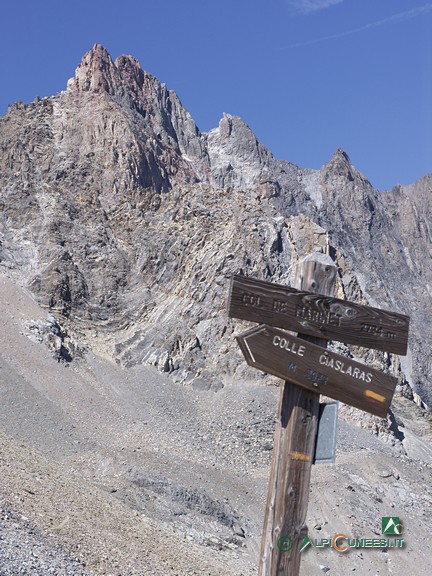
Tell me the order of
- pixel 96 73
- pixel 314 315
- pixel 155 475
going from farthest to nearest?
pixel 96 73 → pixel 155 475 → pixel 314 315

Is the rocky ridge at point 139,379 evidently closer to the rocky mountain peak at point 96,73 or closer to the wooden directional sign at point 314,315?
the rocky mountain peak at point 96,73

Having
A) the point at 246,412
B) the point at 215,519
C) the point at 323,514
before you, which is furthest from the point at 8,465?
the point at 246,412

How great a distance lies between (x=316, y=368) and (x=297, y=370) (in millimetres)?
176

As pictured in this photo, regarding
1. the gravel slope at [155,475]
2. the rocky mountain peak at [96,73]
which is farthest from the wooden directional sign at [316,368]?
the rocky mountain peak at [96,73]

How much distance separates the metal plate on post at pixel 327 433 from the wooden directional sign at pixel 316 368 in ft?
0.41

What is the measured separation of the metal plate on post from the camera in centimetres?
639

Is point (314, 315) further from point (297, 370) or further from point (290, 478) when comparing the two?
point (290, 478)

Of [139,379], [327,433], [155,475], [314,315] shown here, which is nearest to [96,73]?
[139,379]

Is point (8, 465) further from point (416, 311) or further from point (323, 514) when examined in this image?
point (416, 311)

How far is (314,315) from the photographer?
6.49 m

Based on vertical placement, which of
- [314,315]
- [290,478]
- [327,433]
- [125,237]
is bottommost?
[290,478]

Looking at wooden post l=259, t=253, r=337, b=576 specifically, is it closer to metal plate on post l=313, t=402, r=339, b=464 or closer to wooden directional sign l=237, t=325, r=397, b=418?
metal plate on post l=313, t=402, r=339, b=464

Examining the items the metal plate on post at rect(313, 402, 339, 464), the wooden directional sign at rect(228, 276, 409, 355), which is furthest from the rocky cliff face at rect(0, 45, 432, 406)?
the metal plate on post at rect(313, 402, 339, 464)

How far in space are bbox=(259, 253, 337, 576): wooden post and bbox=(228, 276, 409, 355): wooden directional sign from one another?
0.20 meters
